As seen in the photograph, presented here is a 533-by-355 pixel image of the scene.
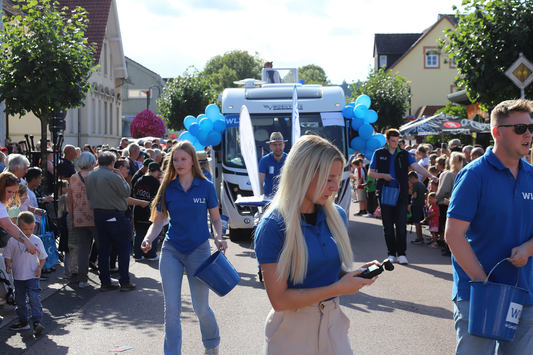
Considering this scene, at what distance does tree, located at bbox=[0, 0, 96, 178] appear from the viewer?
32.9 feet

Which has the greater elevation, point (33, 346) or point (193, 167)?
point (193, 167)

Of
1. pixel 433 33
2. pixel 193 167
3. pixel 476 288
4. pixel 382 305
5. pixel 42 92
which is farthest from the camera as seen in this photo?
pixel 433 33

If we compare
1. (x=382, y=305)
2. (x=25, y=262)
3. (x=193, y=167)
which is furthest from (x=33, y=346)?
(x=382, y=305)

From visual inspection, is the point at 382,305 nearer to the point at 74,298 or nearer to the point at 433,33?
the point at 74,298

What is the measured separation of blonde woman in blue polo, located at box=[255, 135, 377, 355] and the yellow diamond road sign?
6.95 metres

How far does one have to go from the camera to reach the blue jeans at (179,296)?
4.47 meters

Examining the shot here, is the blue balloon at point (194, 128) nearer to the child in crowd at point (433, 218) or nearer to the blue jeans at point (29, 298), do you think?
the child in crowd at point (433, 218)

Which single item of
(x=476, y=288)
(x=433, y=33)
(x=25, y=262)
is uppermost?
(x=433, y=33)

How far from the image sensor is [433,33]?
170 ft

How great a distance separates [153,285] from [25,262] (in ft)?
8.12

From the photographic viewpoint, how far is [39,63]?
32.9 ft

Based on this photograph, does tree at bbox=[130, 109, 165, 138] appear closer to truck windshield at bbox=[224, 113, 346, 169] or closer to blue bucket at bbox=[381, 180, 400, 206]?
truck windshield at bbox=[224, 113, 346, 169]

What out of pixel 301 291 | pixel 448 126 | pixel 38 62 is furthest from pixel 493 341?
pixel 448 126

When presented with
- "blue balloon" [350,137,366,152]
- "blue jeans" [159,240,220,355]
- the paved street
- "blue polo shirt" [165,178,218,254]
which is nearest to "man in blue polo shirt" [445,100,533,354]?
the paved street
